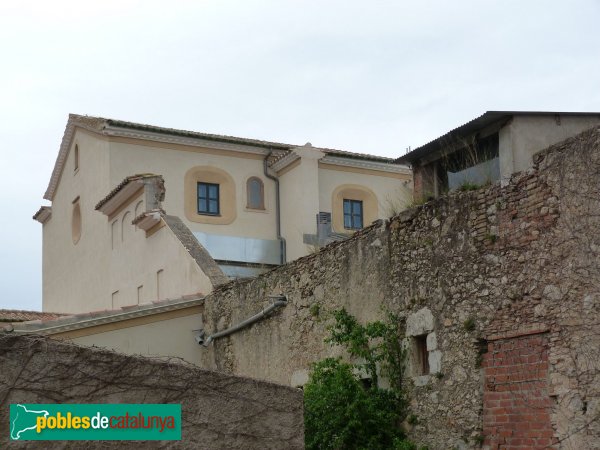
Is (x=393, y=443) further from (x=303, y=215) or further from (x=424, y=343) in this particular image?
(x=303, y=215)

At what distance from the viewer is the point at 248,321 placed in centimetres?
1490

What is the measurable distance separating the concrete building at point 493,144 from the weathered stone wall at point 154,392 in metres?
4.92

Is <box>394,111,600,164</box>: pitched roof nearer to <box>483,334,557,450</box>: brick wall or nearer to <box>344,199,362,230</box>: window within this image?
<box>483,334,557,450</box>: brick wall

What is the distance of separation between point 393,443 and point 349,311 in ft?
6.92

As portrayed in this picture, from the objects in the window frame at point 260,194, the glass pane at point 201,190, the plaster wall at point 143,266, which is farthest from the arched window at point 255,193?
the plaster wall at point 143,266

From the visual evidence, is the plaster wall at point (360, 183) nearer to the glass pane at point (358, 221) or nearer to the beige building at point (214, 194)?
the beige building at point (214, 194)

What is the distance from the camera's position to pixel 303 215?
27.7 meters

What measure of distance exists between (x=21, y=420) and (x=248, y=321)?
363 inches

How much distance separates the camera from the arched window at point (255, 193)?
93.1ft

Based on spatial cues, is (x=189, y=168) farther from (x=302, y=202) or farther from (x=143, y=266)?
(x=143, y=266)

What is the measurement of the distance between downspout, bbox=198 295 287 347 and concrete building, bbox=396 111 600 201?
8.65 ft

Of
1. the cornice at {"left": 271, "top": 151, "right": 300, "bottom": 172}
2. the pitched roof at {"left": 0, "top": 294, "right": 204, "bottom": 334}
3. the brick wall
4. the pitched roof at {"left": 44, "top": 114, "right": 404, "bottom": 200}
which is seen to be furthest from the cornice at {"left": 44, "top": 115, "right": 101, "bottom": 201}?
the brick wall

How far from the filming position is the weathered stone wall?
19.0 ft

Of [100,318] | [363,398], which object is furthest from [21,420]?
[100,318]
